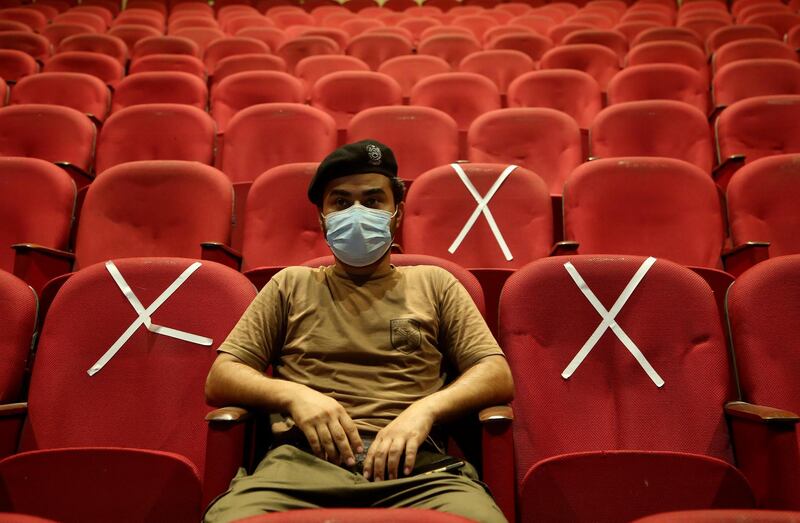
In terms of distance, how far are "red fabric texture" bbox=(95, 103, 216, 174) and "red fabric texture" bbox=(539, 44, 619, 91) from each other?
89 cm

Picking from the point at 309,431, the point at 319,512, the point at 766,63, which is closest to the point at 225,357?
the point at 309,431

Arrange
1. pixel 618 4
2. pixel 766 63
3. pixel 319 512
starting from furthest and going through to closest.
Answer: pixel 618 4, pixel 766 63, pixel 319 512

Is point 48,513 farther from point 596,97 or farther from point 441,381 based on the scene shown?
point 596,97

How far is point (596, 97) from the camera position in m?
1.36

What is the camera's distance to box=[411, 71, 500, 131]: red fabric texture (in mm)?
1366

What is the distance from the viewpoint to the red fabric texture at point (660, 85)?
138 cm

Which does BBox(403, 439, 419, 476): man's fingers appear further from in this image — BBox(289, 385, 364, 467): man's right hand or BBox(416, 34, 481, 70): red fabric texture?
BBox(416, 34, 481, 70): red fabric texture

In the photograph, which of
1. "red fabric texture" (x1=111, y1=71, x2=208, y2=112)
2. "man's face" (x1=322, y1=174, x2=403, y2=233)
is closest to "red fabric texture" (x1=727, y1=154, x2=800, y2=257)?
"man's face" (x1=322, y1=174, x2=403, y2=233)

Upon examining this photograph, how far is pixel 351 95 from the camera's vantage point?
139 cm

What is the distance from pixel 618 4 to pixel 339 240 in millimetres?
2241

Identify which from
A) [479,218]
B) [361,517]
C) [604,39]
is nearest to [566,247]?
[479,218]

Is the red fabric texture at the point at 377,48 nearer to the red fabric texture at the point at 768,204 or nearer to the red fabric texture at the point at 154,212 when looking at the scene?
the red fabric texture at the point at 154,212

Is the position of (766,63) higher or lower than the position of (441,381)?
higher

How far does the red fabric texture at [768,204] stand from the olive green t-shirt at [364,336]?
0.52m
